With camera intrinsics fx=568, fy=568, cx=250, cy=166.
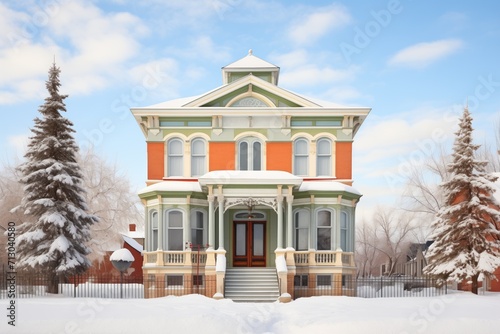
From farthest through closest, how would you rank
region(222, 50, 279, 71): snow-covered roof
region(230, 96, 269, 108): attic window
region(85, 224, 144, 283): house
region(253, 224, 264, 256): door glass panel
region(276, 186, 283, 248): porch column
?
region(85, 224, 144, 283): house, region(222, 50, 279, 71): snow-covered roof, region(230, 96, 269, 108): attic window, region(253, 224, 264, 256): door glass panel, region(276, 186, 283, 248): porch column

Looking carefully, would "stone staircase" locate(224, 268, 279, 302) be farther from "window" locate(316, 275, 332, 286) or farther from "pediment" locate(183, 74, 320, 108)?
"pediment" locate(183, 74, 320, 108)

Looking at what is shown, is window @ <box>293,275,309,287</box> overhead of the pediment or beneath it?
beneath

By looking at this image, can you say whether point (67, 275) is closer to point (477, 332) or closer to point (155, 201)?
point (155, 201)

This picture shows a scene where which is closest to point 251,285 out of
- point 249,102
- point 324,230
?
point 324,230

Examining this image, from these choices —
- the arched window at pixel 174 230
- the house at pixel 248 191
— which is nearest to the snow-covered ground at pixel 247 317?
the house at pixel 248 191

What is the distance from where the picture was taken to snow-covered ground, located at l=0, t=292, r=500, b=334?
54.0 ft

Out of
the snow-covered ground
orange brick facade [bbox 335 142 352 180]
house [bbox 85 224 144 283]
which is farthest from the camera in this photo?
house [bbox 85 224 144 283]

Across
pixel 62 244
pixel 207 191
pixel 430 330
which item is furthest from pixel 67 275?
pixel 430 330

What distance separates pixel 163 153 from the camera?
2922cm

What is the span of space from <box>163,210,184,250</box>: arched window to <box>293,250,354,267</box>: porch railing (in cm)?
562

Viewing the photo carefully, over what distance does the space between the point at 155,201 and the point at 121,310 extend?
9.66m

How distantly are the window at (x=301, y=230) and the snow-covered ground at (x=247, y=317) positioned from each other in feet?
22.4

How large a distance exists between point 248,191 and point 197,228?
367cm

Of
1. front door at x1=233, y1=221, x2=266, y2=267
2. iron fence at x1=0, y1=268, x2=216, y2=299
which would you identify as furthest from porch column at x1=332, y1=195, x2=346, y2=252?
iron fence at x1=0, y1=268, x2=216, y2=299
